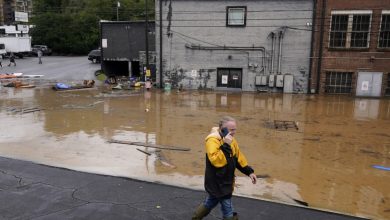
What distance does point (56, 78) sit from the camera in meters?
33.9

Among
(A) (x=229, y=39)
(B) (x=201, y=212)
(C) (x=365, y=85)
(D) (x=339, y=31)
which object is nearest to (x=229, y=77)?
(A) (x=229, y=39)

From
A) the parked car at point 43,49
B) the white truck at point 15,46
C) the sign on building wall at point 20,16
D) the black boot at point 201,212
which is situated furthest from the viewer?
the sign on building wall at point 20,16

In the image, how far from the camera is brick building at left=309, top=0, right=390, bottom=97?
24281 mm

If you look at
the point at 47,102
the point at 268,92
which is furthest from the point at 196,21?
the point at 47,102

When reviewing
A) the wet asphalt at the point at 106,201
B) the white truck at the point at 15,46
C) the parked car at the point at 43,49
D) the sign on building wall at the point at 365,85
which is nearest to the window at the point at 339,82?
the sign on building wall at the point at 365,85

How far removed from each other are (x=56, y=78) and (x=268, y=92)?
19.2 m

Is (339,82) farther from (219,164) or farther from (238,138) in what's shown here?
(219,164)

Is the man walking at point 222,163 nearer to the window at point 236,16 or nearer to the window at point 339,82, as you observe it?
the window at point 339,82

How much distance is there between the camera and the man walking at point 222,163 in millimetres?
4938

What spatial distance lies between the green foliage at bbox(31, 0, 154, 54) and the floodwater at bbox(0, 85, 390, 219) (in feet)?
151

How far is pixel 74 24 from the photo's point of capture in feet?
219

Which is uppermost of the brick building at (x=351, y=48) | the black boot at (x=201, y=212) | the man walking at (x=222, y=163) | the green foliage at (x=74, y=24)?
the green foliage at (x=74, y=24)

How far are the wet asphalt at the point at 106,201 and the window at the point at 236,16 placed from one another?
20.6 meters

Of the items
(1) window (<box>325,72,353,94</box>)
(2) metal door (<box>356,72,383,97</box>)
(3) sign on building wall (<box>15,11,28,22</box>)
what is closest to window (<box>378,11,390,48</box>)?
(2) metal door (<box>356,72,383,97</box>)
